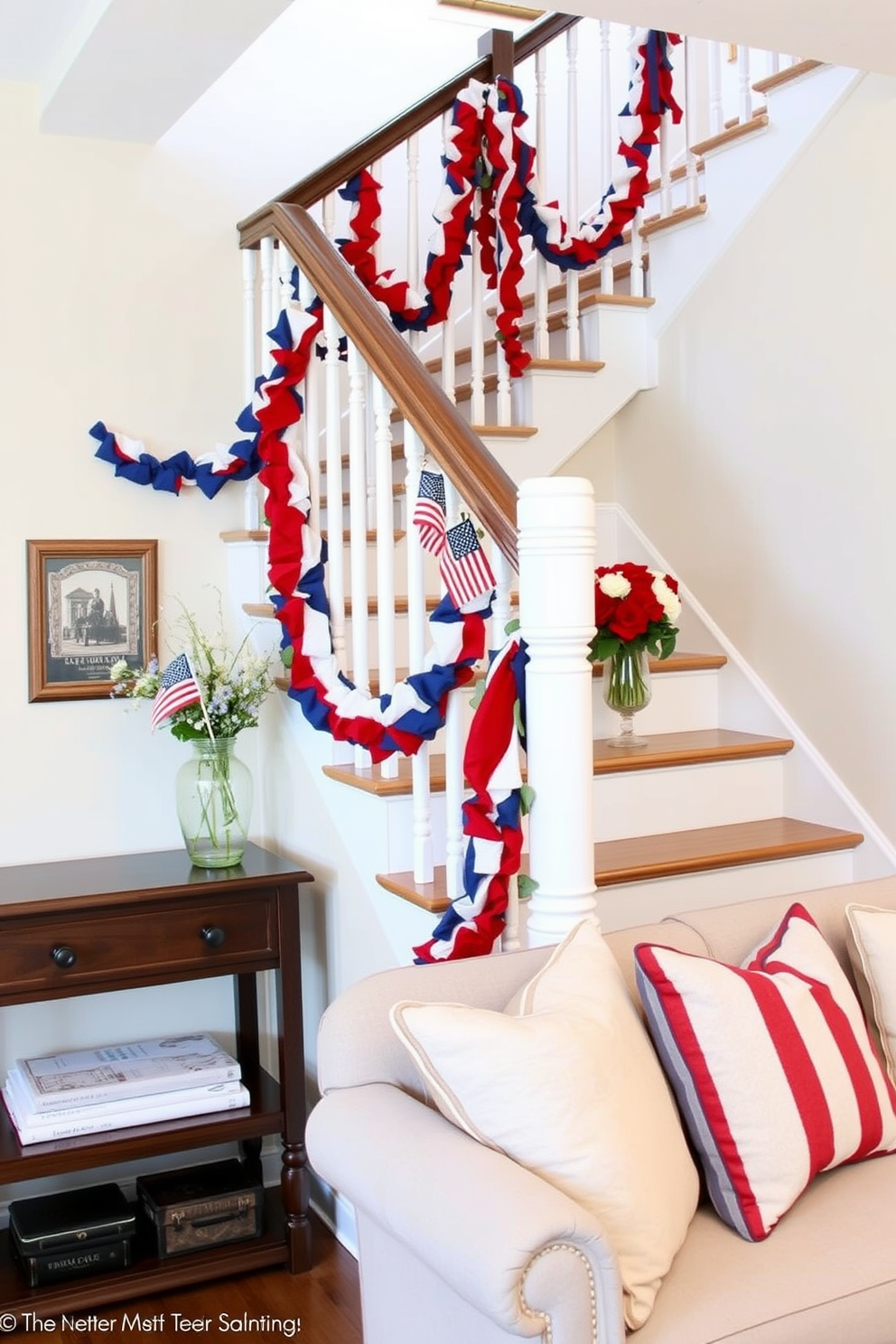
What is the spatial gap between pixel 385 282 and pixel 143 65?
0.99 metres

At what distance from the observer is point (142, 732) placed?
10.6ft

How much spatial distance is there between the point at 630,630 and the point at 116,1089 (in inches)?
59.6

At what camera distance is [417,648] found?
8.35 feet

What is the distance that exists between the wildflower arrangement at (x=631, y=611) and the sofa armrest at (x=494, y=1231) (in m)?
1.61

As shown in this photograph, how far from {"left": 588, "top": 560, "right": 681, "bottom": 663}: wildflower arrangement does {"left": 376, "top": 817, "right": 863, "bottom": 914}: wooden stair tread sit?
0.46m

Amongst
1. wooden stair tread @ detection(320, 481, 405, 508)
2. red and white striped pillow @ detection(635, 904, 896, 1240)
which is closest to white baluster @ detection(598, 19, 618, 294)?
wooden stair tread @ detection(320, 481, 405, 508)

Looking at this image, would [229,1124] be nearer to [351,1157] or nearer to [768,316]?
[351,1157]

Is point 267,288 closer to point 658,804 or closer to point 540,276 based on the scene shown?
point 540,276

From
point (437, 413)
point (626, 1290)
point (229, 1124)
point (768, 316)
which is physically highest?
point (768, 316)

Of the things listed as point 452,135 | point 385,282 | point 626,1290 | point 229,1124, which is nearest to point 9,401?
point 385,282

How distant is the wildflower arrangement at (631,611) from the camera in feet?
10.0

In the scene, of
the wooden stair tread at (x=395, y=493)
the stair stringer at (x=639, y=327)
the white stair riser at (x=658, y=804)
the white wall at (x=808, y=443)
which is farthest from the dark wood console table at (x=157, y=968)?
the stair stringer at (x=639, y=327)

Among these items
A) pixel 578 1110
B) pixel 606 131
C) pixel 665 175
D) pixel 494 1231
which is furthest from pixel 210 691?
pixel 606 131

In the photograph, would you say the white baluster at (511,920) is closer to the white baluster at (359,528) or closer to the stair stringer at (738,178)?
the white baluster at (359,528)
